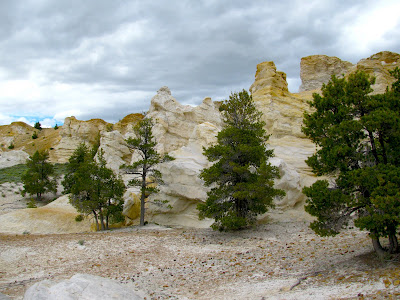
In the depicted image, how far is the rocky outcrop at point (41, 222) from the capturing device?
30.4m

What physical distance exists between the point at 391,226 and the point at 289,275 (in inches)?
138

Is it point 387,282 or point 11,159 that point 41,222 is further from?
point 11,159

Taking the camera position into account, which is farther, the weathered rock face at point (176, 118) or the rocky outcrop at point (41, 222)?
the weathered rock face at point (176, 118)

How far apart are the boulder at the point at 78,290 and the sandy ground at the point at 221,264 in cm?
243

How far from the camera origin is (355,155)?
9703 millimetres

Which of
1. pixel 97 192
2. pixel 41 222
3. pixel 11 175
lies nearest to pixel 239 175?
pixel 97 192

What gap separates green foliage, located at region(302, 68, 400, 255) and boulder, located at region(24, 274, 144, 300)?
6310 millimetres

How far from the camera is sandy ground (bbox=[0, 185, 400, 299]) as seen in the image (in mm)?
8477

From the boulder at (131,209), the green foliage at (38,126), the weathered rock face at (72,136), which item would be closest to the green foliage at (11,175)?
the weathered rock face at (72,136)

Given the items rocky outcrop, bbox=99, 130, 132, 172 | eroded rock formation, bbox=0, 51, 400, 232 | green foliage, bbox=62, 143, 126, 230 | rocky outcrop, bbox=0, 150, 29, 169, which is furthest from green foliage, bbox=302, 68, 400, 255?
rocky outcrop, bbox=0, 150, 29, 169

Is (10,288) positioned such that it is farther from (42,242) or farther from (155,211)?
(155,211)

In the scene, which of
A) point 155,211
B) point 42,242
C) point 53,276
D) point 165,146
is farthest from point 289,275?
point 165,146

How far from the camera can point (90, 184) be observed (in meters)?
26.9

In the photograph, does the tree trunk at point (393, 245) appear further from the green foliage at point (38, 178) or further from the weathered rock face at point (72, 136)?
the weathered rock face at point (72, 136)
